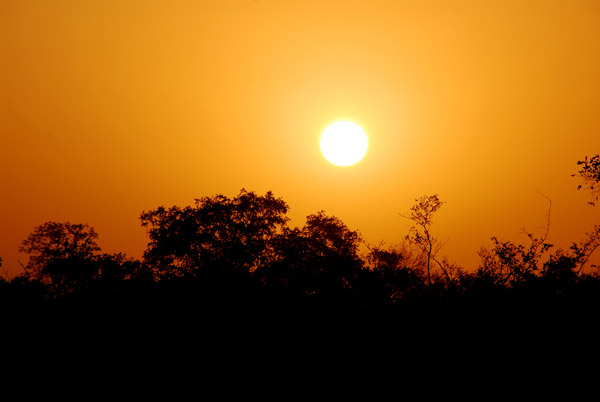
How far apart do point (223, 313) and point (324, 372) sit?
6.52 metres

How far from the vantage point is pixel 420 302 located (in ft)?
85.5

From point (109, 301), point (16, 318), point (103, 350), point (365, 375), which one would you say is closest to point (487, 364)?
point (365, 375)

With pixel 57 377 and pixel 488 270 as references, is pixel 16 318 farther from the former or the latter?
pixel 488 270

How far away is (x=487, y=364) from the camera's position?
19266 millimetres

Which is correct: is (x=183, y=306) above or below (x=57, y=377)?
above

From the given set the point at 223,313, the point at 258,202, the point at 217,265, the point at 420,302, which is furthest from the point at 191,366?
the point at 258,202

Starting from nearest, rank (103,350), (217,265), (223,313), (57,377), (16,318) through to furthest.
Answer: (57,377), (103,350), (223,313), (16,318), (217,265)

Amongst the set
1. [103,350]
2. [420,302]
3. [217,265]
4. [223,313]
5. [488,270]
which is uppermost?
[217,265]

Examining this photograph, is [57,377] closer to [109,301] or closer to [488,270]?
[109,301]

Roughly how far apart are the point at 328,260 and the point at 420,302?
30.1ft

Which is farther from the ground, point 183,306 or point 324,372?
point 183,306

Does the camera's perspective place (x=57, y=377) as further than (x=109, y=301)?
No

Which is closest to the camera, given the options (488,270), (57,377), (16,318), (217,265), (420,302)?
(57,377)

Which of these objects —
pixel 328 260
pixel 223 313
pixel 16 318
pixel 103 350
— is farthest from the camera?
pixel 328 260
